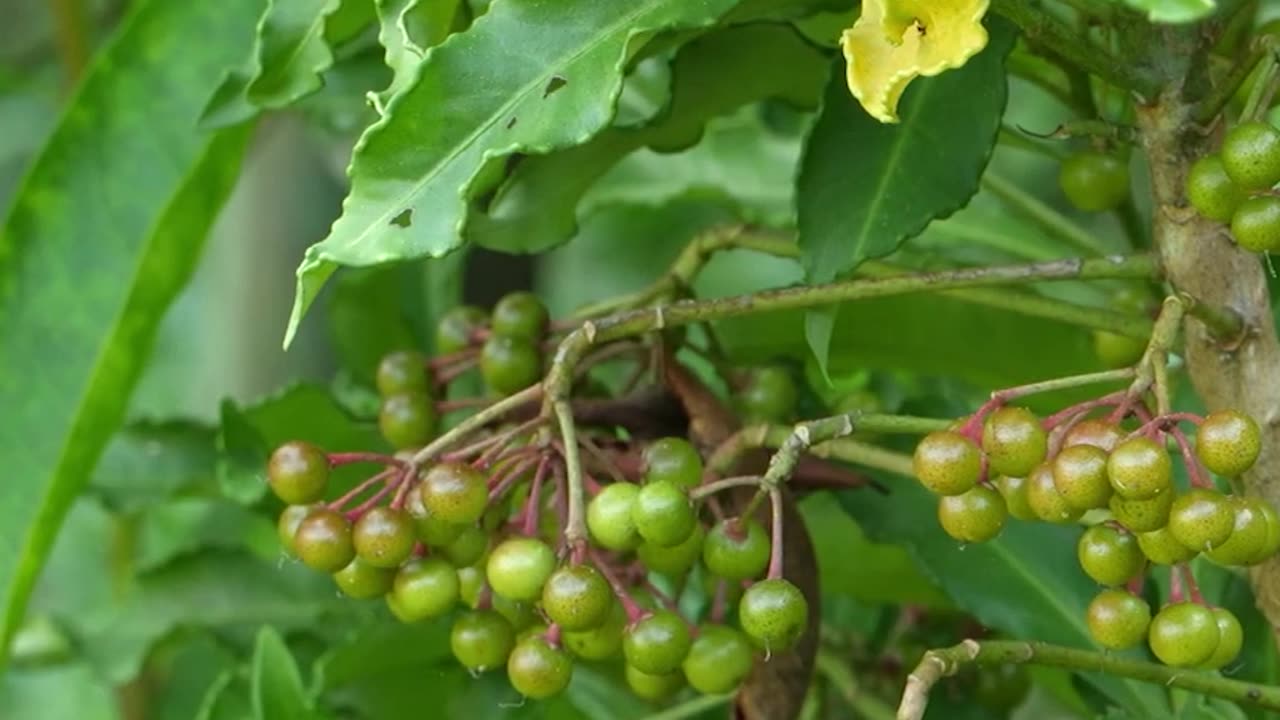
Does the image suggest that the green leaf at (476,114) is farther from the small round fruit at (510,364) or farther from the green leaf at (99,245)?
the green leaf at (99,245)

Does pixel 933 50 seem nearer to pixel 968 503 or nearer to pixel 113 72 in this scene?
pixel 968 503

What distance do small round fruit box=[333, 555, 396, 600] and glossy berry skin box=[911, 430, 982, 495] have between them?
0.24 m

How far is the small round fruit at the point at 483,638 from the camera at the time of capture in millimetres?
761

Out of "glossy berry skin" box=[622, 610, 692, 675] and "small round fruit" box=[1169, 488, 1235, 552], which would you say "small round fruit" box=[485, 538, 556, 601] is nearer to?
"glossy berry skin" box=[622, 610, 692, 675]

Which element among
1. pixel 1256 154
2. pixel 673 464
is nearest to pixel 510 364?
pixel 673 464

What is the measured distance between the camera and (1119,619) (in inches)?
26.8

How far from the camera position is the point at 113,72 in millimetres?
1143

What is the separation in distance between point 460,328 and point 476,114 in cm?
29

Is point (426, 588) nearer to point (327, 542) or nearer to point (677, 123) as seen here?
point (327, 542)

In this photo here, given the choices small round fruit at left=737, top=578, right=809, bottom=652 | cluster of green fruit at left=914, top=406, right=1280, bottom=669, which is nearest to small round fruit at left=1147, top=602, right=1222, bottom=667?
cluster of green fruit at left=914, top=406, right=1280, bottom=669

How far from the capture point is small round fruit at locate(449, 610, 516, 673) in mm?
761

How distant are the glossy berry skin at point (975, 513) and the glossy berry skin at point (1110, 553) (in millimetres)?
35

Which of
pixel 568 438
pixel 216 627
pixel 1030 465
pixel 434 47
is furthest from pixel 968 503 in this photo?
pixel 216 627

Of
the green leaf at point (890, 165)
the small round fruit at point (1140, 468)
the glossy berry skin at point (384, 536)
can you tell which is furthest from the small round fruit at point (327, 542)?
the small round fruit at point (1140, 468)
